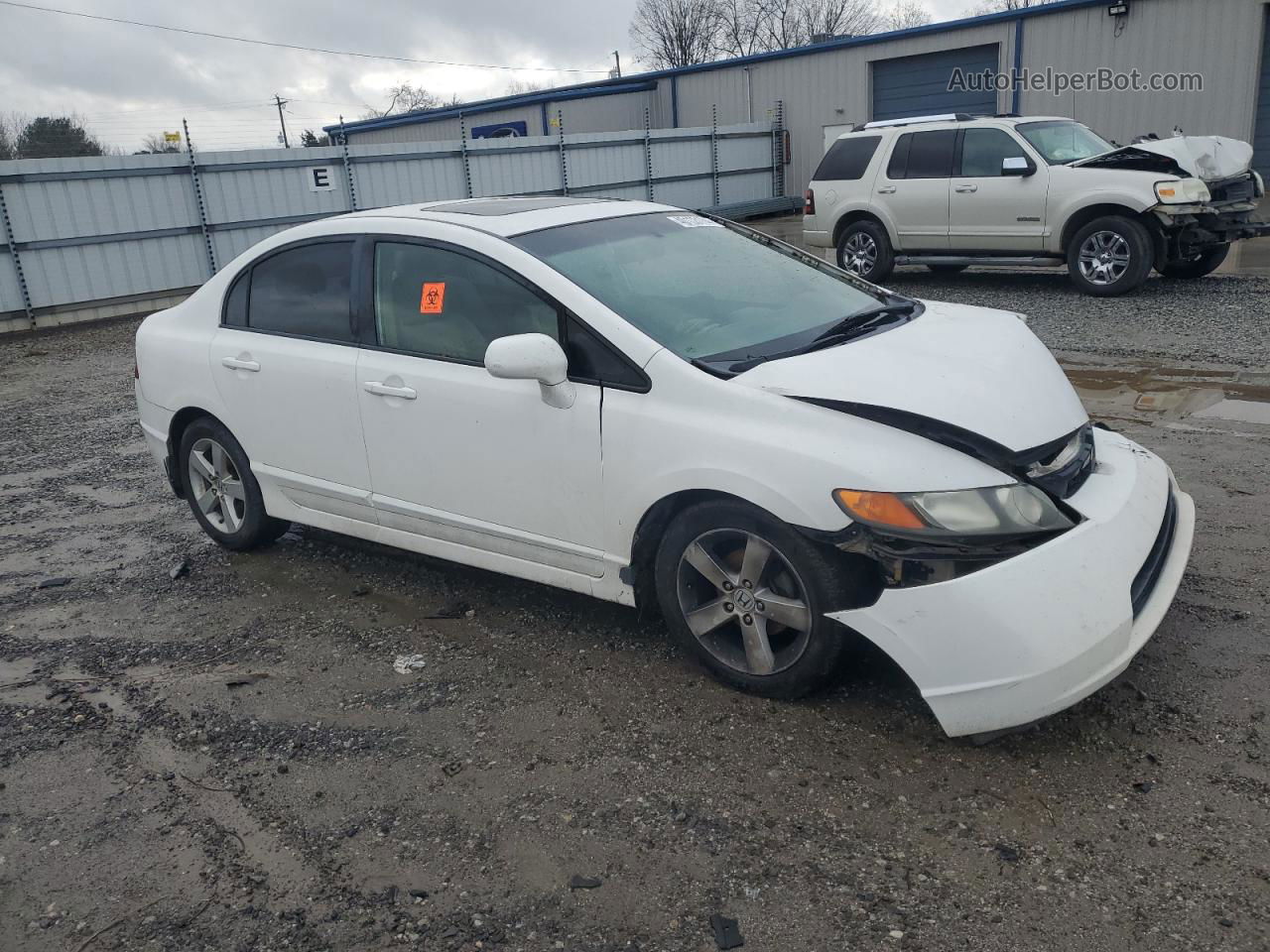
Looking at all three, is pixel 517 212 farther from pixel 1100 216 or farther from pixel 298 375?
pixel 1100 216

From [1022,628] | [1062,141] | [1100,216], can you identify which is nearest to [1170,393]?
[1100,216]

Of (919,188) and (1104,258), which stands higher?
(919,188)

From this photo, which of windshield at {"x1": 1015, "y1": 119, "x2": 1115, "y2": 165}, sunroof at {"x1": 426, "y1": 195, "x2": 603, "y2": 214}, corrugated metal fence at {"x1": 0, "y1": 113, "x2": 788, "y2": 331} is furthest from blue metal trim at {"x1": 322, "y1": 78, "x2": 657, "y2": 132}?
sunroof at {"x1": 426, "y1": 195, "x2": 603, "y2": 214}

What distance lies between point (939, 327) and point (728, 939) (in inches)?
95.8

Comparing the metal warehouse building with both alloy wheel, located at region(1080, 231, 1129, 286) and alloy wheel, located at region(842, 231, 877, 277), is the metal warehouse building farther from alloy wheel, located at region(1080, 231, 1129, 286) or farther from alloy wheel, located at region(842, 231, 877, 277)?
alloy wheel, located at region(1080, 231, 1129, 286)

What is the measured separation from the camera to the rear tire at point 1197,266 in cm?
1148

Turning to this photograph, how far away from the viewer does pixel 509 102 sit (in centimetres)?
3266

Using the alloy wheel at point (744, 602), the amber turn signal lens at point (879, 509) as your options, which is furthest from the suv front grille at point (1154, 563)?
the alloy wheel at point (744, 602)

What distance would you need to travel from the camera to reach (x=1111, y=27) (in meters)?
20.2

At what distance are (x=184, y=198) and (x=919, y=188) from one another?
1071cm

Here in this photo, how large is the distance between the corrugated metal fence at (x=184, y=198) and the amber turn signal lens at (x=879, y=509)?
14.4 m

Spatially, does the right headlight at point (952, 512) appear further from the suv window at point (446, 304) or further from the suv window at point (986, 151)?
the suv window at point (986, 151)

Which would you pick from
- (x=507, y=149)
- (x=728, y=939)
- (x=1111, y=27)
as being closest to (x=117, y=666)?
(x=728, y=939)

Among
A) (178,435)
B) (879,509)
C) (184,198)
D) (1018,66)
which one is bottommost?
(178,435)
